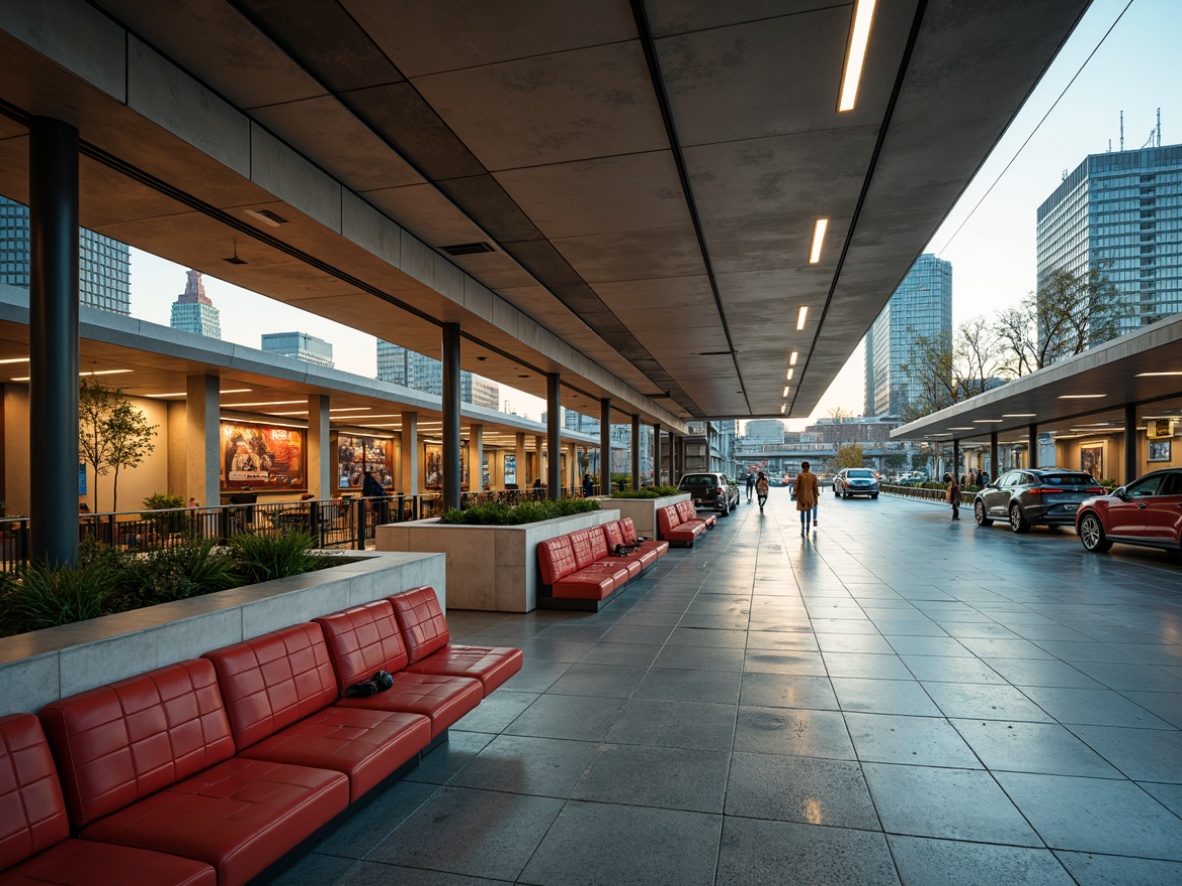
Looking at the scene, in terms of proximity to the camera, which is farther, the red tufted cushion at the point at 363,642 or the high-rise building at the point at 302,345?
the high-rise building at the point at 302,345

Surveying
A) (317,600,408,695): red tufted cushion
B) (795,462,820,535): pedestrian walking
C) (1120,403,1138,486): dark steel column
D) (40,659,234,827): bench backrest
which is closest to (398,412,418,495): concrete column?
(795,462,820,535): pedestrian walking

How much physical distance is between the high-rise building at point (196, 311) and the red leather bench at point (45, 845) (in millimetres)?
71273

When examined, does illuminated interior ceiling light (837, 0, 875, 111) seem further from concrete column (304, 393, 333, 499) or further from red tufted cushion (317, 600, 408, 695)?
concrete column (304, 393, 333, 499)

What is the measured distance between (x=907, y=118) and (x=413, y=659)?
596 centimetres

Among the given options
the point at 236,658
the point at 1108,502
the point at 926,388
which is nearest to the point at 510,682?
the point at 236,658

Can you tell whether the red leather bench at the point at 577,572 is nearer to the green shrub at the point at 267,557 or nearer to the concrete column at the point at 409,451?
the green shrub at the point at 267,557

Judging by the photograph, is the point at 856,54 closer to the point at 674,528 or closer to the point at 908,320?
the point at 674,528

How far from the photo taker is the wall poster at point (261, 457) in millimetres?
22109

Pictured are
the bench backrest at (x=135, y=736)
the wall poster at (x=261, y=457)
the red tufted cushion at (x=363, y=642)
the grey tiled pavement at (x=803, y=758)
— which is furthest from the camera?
the wall poster at (x=261, y=457)

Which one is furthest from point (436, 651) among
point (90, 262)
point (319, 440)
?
point (319, 440)

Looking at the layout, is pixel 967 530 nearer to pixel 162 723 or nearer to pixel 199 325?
pixel 162 723

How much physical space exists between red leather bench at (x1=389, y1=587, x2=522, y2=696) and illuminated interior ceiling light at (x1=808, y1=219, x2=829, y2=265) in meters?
6.25

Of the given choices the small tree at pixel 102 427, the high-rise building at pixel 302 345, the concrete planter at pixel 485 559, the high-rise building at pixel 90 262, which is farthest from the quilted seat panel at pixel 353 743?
the high-rise building at pixel 302 345

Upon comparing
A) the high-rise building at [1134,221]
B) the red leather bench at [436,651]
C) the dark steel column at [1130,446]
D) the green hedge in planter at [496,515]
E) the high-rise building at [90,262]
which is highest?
the high-rise building at [1134,221]
